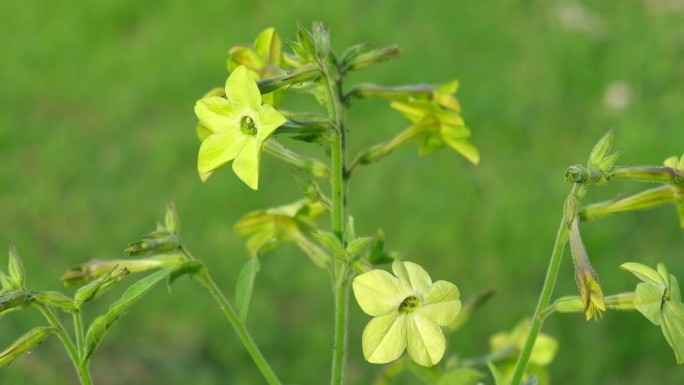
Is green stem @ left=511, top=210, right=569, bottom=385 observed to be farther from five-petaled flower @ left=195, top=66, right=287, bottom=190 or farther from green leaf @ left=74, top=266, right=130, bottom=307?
green leaf @ left=74, top=266, right=130, bottom=307

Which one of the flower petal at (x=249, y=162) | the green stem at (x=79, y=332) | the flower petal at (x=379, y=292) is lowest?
the flower petal at (x=379, y=292)

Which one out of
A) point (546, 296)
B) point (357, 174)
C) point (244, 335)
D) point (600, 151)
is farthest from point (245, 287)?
point (357, 174)

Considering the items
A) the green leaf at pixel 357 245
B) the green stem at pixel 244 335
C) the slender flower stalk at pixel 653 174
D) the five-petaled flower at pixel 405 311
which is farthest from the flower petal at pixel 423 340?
the slender flower stalk at pixel 653 174

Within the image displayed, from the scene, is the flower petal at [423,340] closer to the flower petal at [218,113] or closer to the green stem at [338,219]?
the green stem at [338,219]

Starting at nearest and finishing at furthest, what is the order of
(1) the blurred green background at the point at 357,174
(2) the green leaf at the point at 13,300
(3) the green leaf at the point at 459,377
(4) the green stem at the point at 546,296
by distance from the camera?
(2) the green leaf at the point at 13,300 < (4) the green stem at the point at 546,296 < (3) the green leaf at the point at 459,377 < (1) the blurred green background at the point at 357,174

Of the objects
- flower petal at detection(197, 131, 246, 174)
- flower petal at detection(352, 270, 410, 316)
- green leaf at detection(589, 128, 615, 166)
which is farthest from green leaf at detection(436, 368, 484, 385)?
flower petal at detection(197, 131, 246, 174)

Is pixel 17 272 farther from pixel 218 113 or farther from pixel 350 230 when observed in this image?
pixel 350 230

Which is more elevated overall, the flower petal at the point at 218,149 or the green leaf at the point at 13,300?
the flower petal at the point at 218,149

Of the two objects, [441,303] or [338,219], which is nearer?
[441,303]
